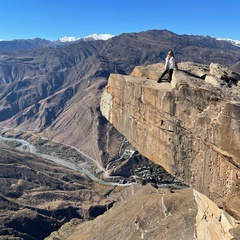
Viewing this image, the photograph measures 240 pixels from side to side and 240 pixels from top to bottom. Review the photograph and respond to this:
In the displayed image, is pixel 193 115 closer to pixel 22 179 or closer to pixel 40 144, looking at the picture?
pixel 22 179

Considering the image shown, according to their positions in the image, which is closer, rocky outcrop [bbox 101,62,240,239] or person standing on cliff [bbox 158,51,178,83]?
rocky outcrop [bbox 101,62,240,239]

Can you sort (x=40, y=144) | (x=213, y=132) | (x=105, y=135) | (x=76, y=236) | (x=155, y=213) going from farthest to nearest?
1. (x=40, y=144)
2. (x=105, y=135)
3. (x=76, y=236)
4. (x=155, y=213)
5. (x=213, y=132)

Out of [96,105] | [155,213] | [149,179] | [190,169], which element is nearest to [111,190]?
[149,179]

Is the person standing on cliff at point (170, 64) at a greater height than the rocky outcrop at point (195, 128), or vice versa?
the person standing on cliff at point (170, 64)

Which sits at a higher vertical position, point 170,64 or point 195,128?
point 170,64

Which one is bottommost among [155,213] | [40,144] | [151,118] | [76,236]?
[40,144]

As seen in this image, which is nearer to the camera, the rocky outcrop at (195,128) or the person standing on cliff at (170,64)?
the rocky outcrop at (195,128)

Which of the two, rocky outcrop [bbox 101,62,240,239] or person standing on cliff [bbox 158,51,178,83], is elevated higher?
person standing on cliff [bbox 158,51,178,83]

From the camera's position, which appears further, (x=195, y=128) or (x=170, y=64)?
(x=170, y=64)
